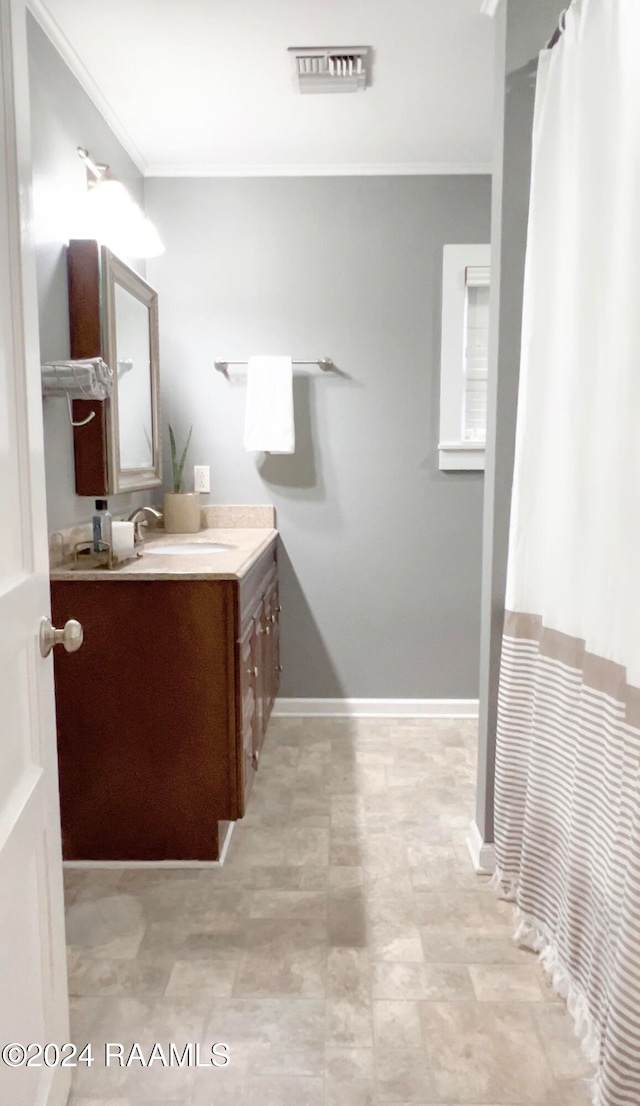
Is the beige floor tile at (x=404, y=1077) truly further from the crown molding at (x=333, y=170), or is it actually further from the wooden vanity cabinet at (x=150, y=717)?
the crown molding at (x=333, y=170)

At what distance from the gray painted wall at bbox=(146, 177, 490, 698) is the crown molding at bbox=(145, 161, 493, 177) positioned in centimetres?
3

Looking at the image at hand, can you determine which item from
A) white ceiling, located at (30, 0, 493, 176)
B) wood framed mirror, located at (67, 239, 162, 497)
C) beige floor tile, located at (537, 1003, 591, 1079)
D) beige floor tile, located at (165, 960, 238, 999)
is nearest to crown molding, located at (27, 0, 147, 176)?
white ceiling, located at (30, 0, 493, 176)

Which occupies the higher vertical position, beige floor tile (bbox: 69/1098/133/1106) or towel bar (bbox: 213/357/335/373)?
towel bar (bbox: 213/357/335/373)

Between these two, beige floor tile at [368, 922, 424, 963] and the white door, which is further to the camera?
beige floor tile at [368, 922, 424, 963]

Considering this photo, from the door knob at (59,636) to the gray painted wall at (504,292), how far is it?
46.6 inches

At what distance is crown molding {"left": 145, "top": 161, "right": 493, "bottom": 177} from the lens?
2996 millimetres

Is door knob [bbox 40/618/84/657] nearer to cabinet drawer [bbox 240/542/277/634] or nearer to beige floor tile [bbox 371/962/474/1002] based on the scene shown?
cabinet drawer [bbox 240/542/277/634]

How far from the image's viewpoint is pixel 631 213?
3.96ft

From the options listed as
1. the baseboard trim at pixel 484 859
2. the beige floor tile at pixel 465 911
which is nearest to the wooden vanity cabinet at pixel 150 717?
the beige floor tile at pixel 465 911

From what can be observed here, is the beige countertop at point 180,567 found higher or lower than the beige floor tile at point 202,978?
higher

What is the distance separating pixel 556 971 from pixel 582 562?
0.92m

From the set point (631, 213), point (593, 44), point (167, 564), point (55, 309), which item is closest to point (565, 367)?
point (631, 213)

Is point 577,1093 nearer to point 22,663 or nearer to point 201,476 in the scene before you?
point 22,663

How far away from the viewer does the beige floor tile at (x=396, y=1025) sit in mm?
1442
